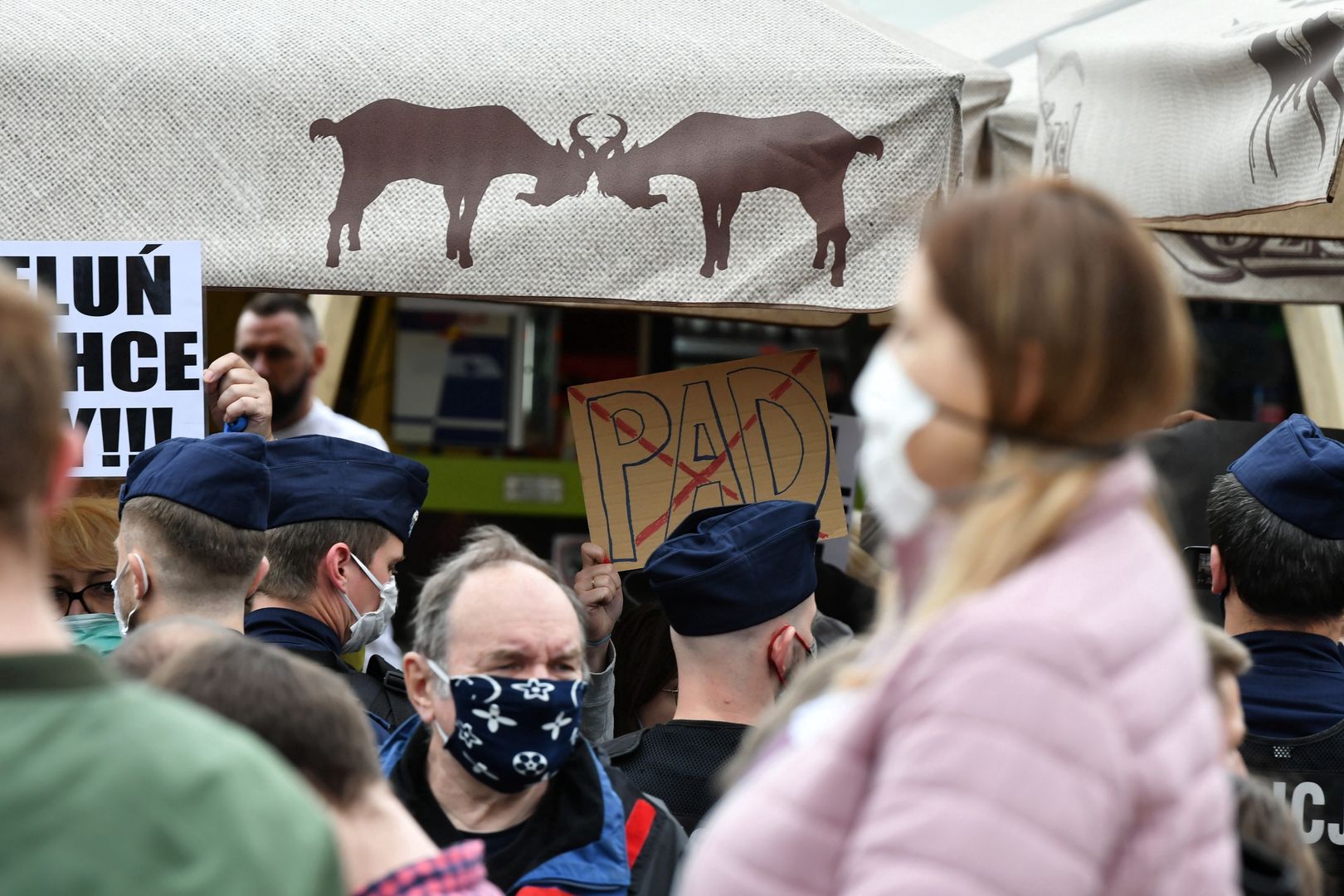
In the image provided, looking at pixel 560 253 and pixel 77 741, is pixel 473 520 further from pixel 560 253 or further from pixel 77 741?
pixel 77 741

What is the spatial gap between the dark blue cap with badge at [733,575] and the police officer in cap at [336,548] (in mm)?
601

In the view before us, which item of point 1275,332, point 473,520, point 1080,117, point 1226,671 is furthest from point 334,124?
point 1275,332

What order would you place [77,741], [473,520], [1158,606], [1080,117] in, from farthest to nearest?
[473,520] → [1080,117] → [1158,606] → [77,741]

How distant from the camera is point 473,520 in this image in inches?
286

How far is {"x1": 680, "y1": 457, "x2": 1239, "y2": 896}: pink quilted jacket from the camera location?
1.22 meters

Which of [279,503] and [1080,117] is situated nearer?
[279,503]

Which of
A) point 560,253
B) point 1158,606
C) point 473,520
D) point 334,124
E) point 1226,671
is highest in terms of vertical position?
point 334,124

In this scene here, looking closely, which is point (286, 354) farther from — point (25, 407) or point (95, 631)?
point (25, 407)

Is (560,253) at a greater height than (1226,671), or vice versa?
(560,253)

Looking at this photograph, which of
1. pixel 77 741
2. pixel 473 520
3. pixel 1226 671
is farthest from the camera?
pixel 473 520

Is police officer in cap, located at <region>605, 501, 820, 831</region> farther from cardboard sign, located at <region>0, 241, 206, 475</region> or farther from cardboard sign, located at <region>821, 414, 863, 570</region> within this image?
cardboard sign, located at <region>821, 414, 863, 570</region>

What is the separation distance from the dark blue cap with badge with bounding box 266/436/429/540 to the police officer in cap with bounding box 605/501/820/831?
67 cm

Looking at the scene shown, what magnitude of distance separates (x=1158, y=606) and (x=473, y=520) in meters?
6.09

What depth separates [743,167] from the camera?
3.31m
